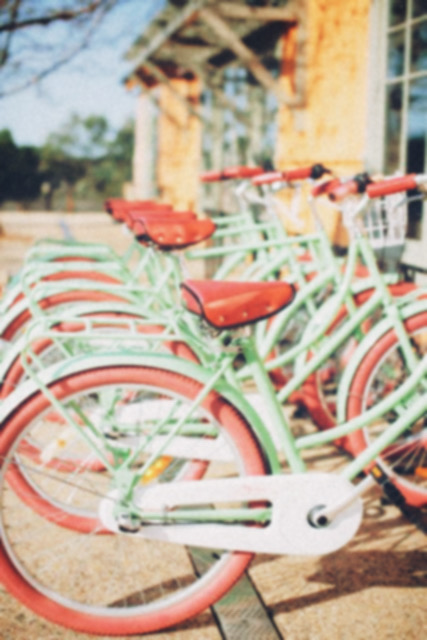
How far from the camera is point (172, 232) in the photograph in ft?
7.88

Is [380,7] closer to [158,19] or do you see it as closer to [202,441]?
[202,441]

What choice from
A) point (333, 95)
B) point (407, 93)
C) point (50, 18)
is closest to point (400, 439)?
point (407, 93)

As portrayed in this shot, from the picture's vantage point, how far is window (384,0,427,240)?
4113mm

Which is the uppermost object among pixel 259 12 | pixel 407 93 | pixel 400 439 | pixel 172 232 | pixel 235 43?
pixel 259 12

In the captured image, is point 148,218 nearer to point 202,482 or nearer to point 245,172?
point 202,482

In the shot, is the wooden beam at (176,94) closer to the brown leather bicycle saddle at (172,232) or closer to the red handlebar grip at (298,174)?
the red handlebar grip at (298,174)

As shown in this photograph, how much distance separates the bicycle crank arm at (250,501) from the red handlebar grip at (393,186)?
0.98 meters

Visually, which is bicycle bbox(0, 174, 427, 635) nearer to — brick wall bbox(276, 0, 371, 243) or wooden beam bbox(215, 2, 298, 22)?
brick wall bbox(276, 0, 371, 243)

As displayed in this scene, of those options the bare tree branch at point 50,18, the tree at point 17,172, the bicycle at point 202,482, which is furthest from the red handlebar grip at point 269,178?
the tree at point 17,172

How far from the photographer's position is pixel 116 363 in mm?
1811

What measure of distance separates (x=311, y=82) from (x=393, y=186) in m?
3.81

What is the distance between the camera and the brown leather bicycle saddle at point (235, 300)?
5.67 feet

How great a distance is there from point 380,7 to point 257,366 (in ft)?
11.9

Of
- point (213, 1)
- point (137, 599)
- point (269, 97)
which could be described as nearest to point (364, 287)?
point (137, 599)
